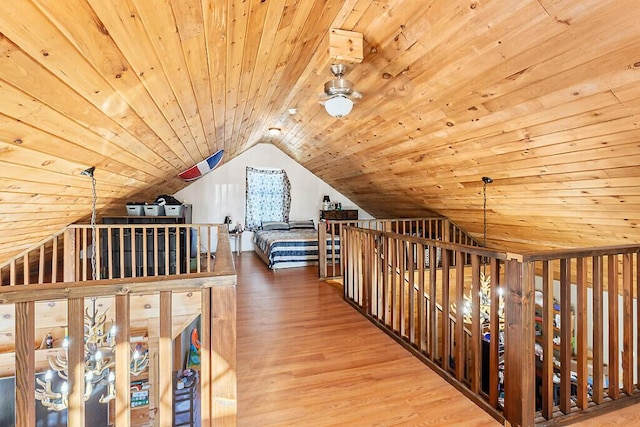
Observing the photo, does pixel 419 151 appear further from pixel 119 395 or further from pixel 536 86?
pixel 119 395

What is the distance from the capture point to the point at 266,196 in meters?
7.65

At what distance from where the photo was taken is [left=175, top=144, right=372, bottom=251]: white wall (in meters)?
7.22

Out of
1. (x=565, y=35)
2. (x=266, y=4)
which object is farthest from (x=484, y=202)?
(x=266, y=4)

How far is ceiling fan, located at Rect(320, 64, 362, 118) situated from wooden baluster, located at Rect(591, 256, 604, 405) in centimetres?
189

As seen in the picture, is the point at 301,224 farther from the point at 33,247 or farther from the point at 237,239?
the point at 33,247

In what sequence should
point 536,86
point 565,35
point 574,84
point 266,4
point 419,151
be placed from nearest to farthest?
point 266,4, point 565,35, point 574,84, point 536,86, point 419,151

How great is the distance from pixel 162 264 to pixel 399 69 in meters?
3.72

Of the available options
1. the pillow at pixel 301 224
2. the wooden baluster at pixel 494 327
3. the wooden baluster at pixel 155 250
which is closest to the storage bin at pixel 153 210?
the wooden baluster at pixel 155 250

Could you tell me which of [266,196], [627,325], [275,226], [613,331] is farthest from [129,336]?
[266,196]

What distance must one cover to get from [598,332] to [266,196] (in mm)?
6472

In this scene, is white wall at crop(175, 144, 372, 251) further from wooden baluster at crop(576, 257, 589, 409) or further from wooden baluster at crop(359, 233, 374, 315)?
wooden baluster at crop(576, 257, 589, 409)

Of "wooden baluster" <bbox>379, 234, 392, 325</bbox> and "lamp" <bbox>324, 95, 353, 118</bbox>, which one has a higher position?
"lamp" <bbox>324, 95, 353, 118</bbox>

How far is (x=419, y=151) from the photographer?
371 cm

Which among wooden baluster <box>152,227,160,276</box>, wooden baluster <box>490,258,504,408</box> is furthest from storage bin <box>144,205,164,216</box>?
wooden baluster <box>490,258,504,408</box>
